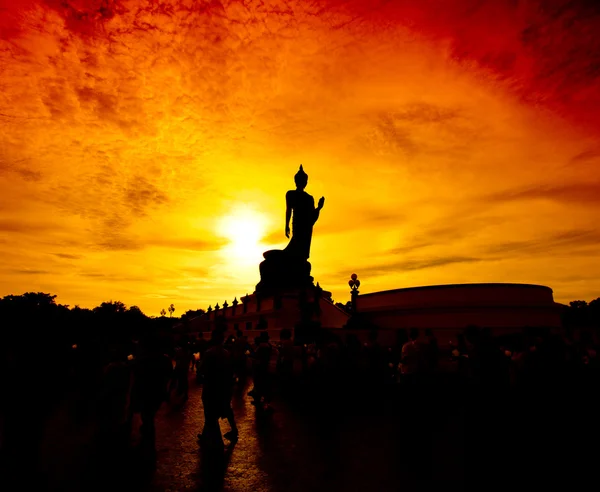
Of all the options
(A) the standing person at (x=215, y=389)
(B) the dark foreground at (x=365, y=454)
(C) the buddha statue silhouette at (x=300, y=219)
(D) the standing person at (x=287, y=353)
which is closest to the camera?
(B) the dark foreground at (x=365, y=454)

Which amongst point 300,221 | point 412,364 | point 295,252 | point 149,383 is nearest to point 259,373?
point 412,364

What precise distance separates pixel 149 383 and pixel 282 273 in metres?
17.3

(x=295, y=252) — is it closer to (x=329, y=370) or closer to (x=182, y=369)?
(x=182, y=369)

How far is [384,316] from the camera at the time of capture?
24891mm

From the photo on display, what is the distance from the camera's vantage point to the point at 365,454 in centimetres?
549

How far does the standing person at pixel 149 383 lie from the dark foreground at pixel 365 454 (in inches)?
16.3

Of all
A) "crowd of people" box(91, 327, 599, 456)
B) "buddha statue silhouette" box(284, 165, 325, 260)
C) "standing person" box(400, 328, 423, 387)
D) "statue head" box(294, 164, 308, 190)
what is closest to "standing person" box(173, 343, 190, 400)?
"crowd of people" box(91, 327, 599, 456)

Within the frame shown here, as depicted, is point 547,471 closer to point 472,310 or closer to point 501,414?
point 501,414

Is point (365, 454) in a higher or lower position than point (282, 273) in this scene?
lower

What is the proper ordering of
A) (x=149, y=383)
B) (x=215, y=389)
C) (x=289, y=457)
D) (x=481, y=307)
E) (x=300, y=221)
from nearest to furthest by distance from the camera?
(x=289, y=457) < (x=149, y=383) < (x=215, y=389) < (x=481, y=307) < (x=300, y=221)

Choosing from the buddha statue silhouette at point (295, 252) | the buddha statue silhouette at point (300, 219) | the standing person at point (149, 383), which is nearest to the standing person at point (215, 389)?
the standing person at point (149, 383)

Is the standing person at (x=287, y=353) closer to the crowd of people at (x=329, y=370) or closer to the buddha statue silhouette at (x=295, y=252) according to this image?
the crowd of people at (x=329, y=370)

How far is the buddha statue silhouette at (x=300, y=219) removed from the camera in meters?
23.7

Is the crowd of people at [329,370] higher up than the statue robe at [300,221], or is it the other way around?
the statue robe at [300,221]
